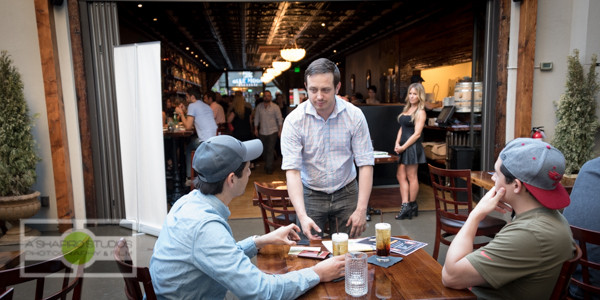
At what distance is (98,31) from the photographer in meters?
4.86

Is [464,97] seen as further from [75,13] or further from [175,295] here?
[175,295]

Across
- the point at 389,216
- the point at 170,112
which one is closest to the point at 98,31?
the point at 389,216

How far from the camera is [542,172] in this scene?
1462 millimetres

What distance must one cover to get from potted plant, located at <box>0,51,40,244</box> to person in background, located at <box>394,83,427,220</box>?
4371 millimetres

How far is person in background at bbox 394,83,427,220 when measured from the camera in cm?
507

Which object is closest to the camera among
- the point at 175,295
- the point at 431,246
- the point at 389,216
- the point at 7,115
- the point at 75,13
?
the point at 175,295

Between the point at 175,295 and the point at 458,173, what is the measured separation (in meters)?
2.58

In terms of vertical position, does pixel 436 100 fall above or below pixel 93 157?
above

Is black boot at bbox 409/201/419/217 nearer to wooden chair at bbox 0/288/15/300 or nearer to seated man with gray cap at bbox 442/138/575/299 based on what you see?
seated man with gray cap at bbox 442/138/575/299

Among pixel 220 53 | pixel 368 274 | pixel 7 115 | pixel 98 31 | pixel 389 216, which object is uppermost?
pixel 220 53

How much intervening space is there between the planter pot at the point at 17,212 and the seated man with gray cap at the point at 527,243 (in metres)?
4.61

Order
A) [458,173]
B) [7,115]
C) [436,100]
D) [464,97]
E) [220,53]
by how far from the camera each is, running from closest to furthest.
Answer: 1. [458,173]
2. [7,115]
3. [464,97]
4. [436,100]
5. [220,53]

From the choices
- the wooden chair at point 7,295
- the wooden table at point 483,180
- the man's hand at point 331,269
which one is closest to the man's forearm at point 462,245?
the man's hand at point 331,269

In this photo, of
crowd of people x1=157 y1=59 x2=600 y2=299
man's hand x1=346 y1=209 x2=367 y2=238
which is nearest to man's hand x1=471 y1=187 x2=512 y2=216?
crowd of people x1=157 y1=59 x2=600 y2=299
